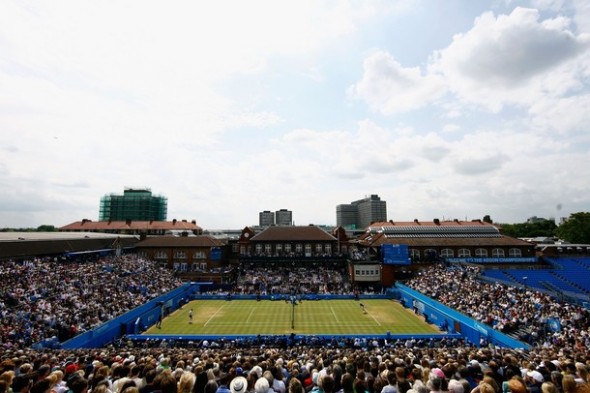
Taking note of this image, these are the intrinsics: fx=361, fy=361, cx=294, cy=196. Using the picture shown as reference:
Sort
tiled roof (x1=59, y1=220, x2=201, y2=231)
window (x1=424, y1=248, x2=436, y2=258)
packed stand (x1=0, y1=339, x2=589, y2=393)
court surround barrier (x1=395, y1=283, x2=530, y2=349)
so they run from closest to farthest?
packed stand (x1=0, y1=339, x2=589, y2=393)
court surround barrier (x1=395, y1=283, x2=530, y2=349)
window (x1=424, y1=248, x2=436, y2=258)
tiled roof (x1=59, y1=220, x2=201, y2=231)

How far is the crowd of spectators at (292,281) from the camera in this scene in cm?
4844

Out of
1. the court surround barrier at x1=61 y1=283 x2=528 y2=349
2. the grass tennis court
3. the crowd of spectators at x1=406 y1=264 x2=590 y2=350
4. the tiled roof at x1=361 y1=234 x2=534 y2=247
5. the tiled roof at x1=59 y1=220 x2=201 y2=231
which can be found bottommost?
the grass tennis court

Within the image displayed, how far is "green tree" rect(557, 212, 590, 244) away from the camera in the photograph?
71312mm

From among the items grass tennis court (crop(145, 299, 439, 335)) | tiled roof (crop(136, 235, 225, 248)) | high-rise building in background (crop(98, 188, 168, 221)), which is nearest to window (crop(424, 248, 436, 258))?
grass tennis court (crop(145, 299, 439, 335))

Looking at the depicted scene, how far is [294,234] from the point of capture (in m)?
61.9

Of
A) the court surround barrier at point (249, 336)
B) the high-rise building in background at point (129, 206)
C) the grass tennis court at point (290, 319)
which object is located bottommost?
the grass tennis court at point (290, 319)

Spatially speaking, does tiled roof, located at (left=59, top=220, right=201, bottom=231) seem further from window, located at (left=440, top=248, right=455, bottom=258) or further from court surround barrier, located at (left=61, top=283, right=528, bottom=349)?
window, located at (left=440, top=248, right=455, bottom=258)

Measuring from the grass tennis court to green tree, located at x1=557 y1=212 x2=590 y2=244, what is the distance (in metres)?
52.5

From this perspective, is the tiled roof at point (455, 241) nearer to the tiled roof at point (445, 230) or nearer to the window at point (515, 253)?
the window at point (515, 253)

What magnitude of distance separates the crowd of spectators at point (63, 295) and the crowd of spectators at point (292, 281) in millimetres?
11352

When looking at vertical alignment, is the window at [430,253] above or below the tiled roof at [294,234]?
below

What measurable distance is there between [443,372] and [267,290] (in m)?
41.5

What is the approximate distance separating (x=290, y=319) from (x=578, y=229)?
6848 centimetres

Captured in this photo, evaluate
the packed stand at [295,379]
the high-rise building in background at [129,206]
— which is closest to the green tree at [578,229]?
the packed stand at [295,379]
